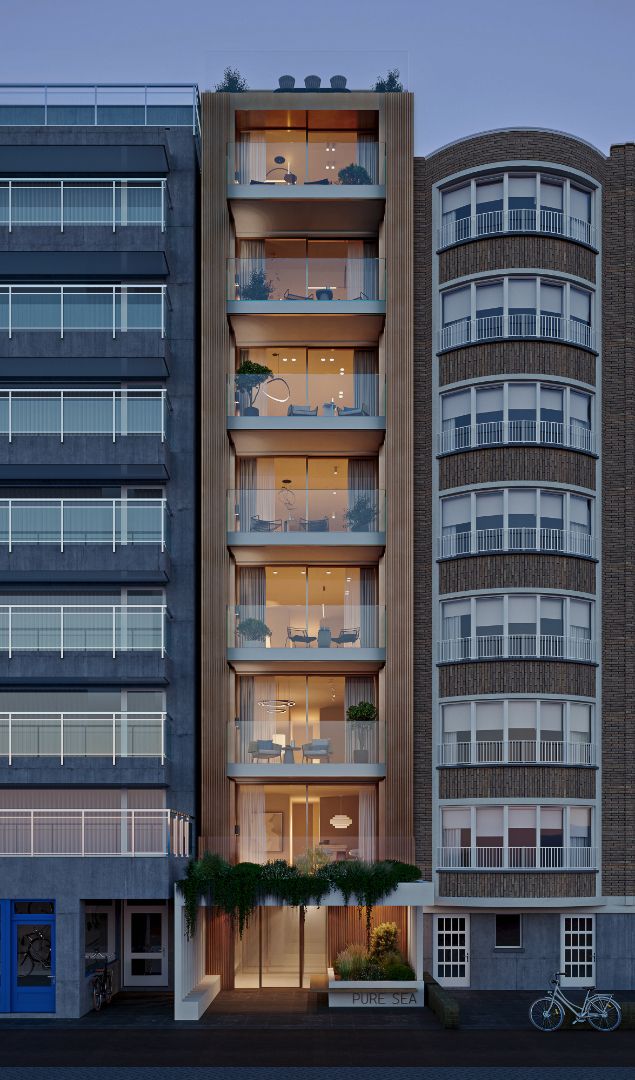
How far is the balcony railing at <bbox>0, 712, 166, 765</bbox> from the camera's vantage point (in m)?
31.5

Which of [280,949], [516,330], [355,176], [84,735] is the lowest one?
[280,949]

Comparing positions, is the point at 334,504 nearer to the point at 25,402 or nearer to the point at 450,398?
the point at 450,398

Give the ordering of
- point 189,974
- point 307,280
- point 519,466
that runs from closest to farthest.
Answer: point 189,974 < point 519,466 < point 307,280

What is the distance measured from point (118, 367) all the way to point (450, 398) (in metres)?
8.95

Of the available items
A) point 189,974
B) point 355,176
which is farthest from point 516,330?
point 189,974

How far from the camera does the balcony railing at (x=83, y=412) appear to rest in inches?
1283

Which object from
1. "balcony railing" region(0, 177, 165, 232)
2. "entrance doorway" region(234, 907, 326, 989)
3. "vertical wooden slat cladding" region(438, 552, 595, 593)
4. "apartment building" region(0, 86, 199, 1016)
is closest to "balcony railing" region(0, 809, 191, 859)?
"apartment building" region(0, 86, 199, 1016)

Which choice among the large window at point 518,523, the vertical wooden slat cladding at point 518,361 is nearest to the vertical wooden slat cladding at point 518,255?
the vertical wooden slat cladding at point 518,361

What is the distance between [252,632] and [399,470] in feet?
19.1

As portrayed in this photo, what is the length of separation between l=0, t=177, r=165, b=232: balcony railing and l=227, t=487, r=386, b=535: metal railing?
8.11 m

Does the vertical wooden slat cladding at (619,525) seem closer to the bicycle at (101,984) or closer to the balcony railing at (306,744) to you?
the balcony railing at (306,744)

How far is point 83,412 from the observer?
108ft

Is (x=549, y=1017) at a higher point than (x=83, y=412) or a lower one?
lower

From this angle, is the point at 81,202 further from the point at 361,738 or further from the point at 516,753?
the point at 516,753
